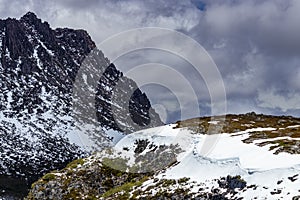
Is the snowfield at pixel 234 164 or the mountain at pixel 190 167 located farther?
the mountain at pixel 190 167

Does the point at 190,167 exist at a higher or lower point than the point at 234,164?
higher

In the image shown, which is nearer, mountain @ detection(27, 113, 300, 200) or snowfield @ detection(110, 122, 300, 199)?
snowfield @ detection(110, 122, 300, 199)

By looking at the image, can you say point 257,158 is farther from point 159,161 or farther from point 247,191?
point 159,161

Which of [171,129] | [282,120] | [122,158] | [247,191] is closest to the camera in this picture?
[247,191]

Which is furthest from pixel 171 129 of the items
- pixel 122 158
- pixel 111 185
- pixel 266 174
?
pixel 266 174

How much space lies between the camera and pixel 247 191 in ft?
121

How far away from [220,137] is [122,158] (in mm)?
15161

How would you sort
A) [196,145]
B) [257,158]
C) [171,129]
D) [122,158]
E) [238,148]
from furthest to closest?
[171,129]
[122,158]
[196,145]
[238,148]
[257,158]

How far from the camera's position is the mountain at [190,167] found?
125ft

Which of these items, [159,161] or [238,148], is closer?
[238,148]

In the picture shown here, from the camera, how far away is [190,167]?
4753 cm

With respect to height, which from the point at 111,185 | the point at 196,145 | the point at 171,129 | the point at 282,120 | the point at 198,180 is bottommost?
the point at 198,180

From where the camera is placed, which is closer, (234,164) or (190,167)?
(234,164)

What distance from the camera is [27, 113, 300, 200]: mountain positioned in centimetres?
3800
